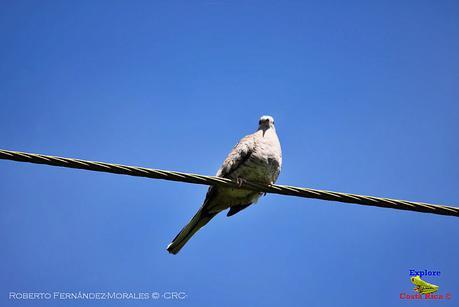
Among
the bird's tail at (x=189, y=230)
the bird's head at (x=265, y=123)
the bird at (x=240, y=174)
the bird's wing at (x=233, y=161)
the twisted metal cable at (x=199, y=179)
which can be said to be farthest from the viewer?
the bird's head at (x=265, y=123)

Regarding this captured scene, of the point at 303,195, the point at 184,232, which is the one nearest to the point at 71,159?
the point at 303,195

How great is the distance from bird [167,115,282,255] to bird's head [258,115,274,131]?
0.46m

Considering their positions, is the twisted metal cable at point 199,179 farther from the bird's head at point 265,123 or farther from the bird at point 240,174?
the bird's head at point 265,123

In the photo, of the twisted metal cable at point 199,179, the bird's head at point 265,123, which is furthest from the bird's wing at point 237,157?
the twisted metal cable at point 199,179

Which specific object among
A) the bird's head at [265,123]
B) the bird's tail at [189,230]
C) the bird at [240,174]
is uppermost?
the bird's head at [265,123]

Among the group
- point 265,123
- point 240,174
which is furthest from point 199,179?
point 265,123

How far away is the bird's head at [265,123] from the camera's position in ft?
26.3

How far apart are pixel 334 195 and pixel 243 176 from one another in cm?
239

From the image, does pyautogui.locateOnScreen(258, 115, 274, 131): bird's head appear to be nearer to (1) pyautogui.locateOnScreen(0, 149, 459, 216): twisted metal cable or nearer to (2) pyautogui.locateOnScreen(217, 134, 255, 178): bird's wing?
(2) pyautogui.locateOnScreen(217, 134, 255, 178): bird's wing

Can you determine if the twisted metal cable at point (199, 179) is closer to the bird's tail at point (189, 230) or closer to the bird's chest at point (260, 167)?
the bird's chest at point (260, 167)

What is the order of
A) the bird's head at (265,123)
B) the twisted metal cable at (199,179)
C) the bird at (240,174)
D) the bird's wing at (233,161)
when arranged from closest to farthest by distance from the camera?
the twisted metal cable at (199,179), the bird at (240,174), the bird's wing at (233,161), the bird's head at (265,123)

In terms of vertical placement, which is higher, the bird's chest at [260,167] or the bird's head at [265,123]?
the bird's head at [265,123]

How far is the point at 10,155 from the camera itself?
427 cm

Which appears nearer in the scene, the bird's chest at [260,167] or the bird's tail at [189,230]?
the bird's tail at [189,230]
